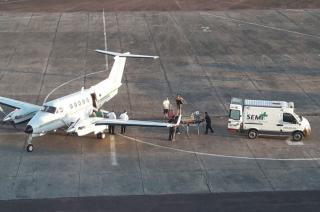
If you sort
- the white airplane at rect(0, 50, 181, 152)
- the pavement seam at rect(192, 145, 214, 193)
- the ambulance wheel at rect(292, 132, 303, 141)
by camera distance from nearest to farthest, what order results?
the pavement seam at rect(192, 145, 214, 193)
the white airplane at rect(0, 50, 181, 152)
the ambulance wheel at rect(292, 132, 303, 141)

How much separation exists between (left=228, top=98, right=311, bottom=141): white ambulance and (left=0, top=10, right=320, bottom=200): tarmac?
2.12 feet

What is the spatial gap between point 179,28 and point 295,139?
88.4 ft

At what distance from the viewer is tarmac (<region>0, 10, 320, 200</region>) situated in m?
30.5

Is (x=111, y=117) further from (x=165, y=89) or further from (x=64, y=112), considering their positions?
(x=165, y=89)

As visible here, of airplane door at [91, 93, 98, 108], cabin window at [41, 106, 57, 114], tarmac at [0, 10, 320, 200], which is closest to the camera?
tarmac at [0, 10, 320, 200]

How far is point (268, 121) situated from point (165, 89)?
36.0 feet

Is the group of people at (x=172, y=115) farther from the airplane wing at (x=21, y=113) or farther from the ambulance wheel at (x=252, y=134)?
the airplane wing at (x=21, y=113)

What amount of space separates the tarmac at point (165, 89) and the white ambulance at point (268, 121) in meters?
0.65

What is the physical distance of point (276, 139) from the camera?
117 feet

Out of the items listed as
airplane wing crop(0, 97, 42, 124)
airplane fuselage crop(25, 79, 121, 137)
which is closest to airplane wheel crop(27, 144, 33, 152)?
airplane fuselage crop(25, 79, 121, 137)

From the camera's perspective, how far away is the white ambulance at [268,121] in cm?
3512

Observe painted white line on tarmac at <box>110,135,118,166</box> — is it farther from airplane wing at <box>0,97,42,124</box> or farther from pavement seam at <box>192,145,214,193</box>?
airplane wing at <box>0,97,42,124</box>

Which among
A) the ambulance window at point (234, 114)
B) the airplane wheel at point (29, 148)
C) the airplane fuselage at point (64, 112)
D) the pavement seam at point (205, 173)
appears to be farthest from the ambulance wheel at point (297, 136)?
the airplane wheel at point (29, 148)

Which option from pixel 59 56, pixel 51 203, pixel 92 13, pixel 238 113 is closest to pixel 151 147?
pixel 238 113
